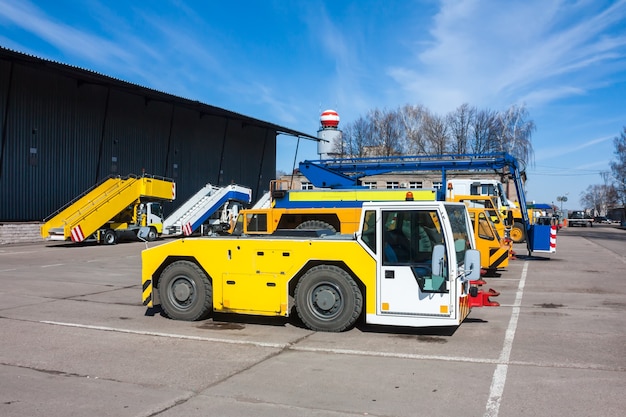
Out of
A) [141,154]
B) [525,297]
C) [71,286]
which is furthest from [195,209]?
[525,297]

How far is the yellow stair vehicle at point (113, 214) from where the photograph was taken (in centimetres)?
2867

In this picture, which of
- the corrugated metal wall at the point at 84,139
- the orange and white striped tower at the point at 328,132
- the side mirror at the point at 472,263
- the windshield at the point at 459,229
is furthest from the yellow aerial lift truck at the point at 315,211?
the orange and white striped tower at the point at 328,132

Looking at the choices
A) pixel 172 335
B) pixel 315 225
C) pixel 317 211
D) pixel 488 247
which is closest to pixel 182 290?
pixel 172 335

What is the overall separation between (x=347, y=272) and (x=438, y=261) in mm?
1416

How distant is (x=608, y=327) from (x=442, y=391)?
4.63 m

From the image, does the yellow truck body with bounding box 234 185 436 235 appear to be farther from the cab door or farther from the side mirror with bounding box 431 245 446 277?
the side mirror with bounding box 431 245 446 277

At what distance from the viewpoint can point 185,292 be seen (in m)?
8.79

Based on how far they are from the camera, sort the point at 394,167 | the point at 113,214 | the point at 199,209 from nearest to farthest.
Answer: the point at 394,167
the point at 113,214
the point at 199,209

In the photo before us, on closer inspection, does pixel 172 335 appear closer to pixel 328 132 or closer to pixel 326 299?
pixel 326 299

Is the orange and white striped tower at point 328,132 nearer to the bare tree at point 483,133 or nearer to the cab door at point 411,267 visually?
the bare tree at point 483,133

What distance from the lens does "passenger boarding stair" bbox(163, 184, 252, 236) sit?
36.2 m

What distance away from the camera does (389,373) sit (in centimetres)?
604

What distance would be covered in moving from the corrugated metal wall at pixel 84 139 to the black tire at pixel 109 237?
6245 millimetres

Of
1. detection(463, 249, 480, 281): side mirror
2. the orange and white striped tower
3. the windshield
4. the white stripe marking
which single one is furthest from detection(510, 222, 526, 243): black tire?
the orange and white striped tower
